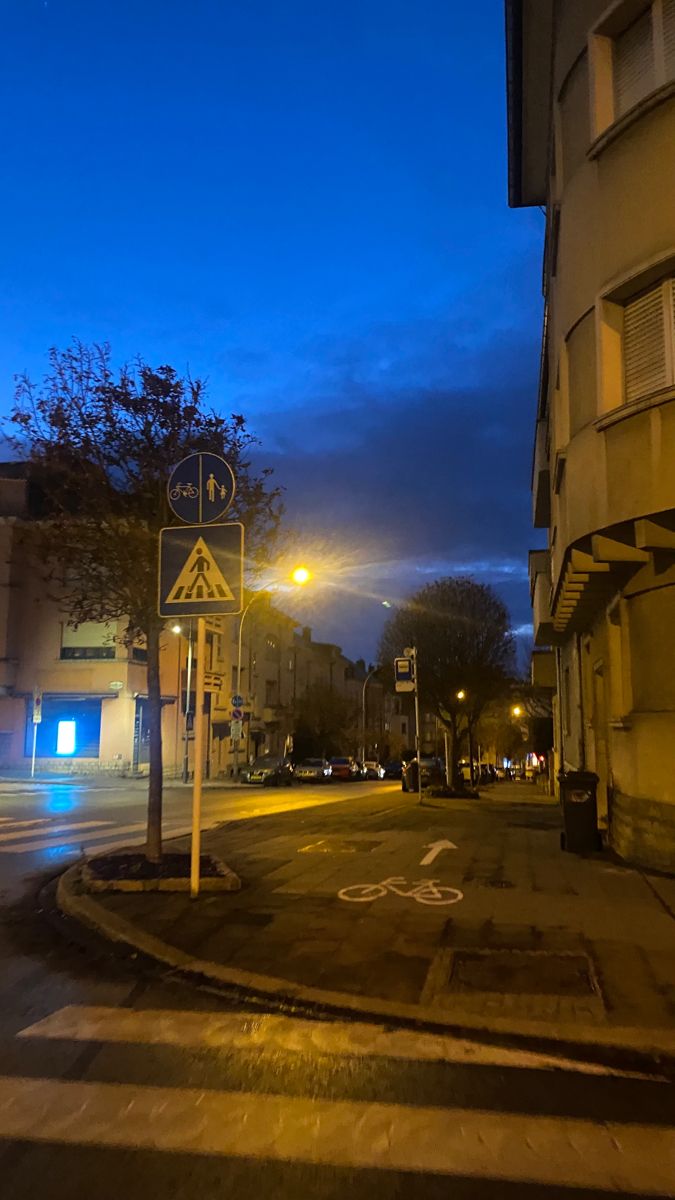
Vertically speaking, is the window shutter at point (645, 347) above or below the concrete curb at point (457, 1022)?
above

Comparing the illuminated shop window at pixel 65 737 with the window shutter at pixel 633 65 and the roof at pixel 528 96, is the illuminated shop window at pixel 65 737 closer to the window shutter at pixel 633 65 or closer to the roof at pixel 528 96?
the roof at pixel 528 96

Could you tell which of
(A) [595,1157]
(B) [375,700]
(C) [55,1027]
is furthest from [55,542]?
(B) [375,700]

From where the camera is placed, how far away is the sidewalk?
208 inches

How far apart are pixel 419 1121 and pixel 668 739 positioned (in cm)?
693

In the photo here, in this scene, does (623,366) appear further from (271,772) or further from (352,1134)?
(271,772)

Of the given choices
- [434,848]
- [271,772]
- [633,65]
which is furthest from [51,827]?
[271,772]

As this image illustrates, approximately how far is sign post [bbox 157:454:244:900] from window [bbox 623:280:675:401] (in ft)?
15.3

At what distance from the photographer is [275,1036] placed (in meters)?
4.98

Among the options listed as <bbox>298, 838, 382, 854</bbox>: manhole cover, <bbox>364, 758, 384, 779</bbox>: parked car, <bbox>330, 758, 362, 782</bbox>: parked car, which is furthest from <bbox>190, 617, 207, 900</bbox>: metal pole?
<bbox>364, 758, 384, 779</bbox>: parked car

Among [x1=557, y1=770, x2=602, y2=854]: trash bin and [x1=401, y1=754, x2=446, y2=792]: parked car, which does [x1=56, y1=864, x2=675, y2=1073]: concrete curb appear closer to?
[x1=557, y1=770, x2=602, y2=854]: trash bin

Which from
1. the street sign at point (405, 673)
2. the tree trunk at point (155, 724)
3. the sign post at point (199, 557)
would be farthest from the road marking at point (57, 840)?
the street sign at point (405, 673)

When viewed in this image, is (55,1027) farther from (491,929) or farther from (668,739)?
(668,739)

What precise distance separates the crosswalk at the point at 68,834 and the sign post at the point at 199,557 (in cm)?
525

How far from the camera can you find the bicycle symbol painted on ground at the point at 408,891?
8398mm
